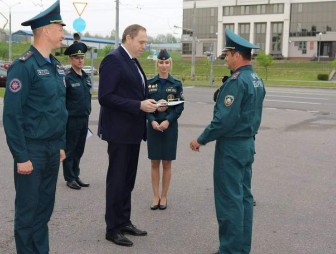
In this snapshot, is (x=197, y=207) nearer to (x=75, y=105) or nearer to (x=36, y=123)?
(x=75, y=105)

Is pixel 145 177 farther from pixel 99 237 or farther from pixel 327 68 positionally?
pixel 327 68

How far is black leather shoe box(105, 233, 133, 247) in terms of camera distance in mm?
4184

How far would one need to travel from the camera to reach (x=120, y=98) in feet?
13.2

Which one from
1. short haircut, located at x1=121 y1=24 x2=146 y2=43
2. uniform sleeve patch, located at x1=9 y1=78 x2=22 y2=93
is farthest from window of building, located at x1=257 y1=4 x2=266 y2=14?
uniform sleeve patch, located at x1=9 y1=78 x2=22 y2=93

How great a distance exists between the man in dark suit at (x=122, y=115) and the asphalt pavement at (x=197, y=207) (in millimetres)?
296

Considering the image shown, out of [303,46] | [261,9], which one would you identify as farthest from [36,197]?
[261,9]

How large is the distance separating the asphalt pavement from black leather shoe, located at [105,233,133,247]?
0.05 metres

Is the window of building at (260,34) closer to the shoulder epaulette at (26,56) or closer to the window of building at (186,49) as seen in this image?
the window of building at (186,49)

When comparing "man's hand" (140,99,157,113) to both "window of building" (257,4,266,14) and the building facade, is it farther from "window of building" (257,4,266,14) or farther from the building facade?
"window of building" (257,4,266,14)

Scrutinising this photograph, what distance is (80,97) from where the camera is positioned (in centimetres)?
599

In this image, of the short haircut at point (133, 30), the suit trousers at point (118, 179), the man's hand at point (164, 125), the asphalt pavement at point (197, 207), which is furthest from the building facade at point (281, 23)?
the suit trousers at point (118, 179)

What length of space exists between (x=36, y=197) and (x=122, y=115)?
1.19 metres

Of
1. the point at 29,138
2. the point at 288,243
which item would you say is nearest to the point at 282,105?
the point at 288,243

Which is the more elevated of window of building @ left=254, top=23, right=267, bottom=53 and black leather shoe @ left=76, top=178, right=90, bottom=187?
window of building @ left=254, top=23, right=267, bottom=53
